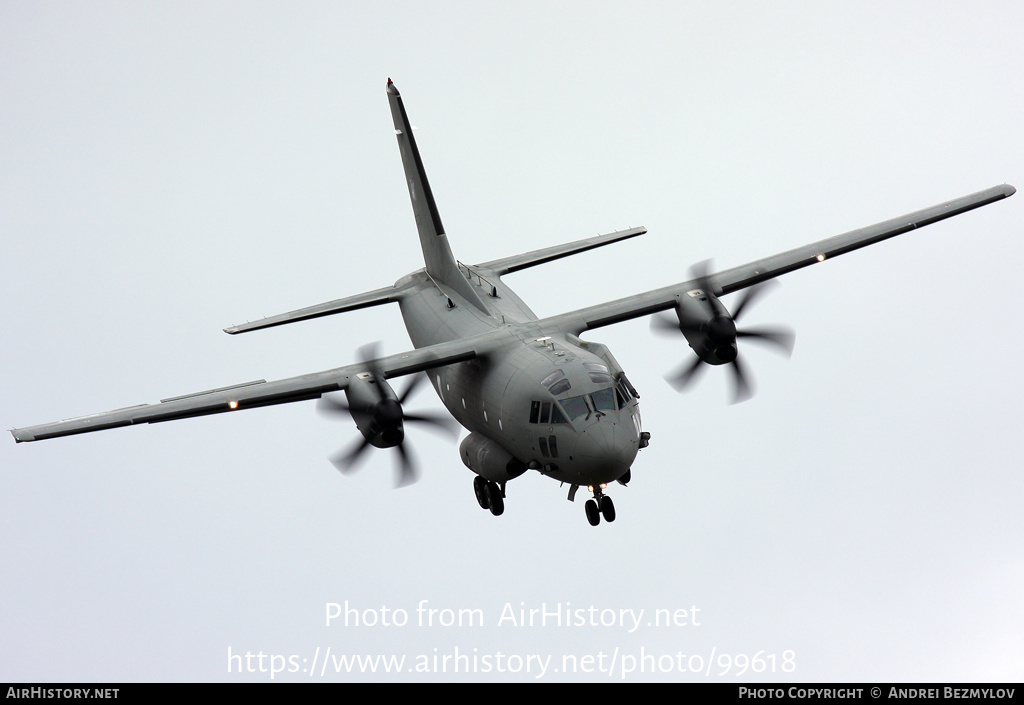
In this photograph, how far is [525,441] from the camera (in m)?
31.2

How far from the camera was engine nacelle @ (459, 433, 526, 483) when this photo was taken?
32.7m

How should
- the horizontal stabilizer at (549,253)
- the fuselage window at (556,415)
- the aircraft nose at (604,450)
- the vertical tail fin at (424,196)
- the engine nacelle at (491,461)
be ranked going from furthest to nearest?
the horizontal stabilizer at (549,253)
the vertical tail fin at (424,196)
the engine nacelle at (491,461)
the fuselage window at (556,415)
the aircraft nose at (604,450)

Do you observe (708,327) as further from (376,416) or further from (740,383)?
(376,416)

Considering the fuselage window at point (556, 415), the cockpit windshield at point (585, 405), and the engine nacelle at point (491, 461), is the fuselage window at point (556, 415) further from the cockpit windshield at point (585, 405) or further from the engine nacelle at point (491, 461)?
the engine nacelle at point (491, 461)

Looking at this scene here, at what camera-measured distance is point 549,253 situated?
4178 cm

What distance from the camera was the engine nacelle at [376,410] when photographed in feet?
99.9

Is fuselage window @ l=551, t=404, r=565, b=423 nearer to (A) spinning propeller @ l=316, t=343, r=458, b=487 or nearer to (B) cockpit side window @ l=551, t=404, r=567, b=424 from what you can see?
(B) cockpit side window @ l=551, t=404, r=567, b=424

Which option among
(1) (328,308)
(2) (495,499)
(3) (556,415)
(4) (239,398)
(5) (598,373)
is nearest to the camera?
(3) (556,415)

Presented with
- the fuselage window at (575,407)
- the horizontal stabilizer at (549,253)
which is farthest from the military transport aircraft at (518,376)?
the horizontal stabilizer at (549,253)

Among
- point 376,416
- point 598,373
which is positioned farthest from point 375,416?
point 598,373

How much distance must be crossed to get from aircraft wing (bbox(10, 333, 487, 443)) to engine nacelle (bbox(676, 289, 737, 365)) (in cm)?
672

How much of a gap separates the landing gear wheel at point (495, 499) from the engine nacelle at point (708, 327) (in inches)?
280

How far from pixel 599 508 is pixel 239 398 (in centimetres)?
1018

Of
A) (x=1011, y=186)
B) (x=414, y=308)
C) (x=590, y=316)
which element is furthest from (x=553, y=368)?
(x=1011, y=186)
